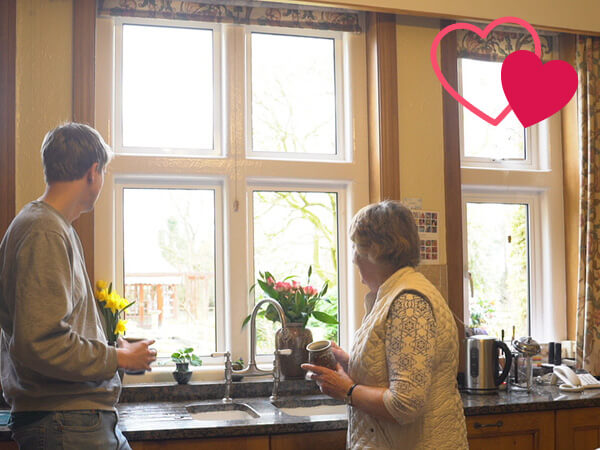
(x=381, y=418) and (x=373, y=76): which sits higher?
(x=373, y=76)

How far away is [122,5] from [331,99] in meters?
1.10

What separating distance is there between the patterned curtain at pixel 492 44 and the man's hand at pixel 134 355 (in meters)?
2.50

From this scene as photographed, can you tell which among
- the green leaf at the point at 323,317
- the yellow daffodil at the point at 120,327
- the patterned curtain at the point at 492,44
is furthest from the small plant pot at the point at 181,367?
the patterned curtain at the point at 492,44

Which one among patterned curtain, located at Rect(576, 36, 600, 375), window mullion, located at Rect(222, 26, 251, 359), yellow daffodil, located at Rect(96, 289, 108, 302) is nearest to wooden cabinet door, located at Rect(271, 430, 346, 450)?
window mullion, located at Rect(222, 26, 251, 359)

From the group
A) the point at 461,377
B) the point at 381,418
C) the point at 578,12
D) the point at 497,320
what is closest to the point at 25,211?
the point at 381,418

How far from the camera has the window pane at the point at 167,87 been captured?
3.22 meters

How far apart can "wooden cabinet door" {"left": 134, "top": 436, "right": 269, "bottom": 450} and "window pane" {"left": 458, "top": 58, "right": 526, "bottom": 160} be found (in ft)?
6.61

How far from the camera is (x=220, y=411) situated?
112 inches

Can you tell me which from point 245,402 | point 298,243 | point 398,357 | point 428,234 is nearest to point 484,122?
point 428,234

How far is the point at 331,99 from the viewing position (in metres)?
3.47

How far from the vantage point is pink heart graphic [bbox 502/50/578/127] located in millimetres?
3178

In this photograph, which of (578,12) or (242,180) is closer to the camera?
(242,180)

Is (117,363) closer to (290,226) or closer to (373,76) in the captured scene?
(290,226)

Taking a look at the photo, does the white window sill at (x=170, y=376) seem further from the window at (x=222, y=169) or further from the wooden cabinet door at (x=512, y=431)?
the wooden cabinet door at (x=512, y=431)
